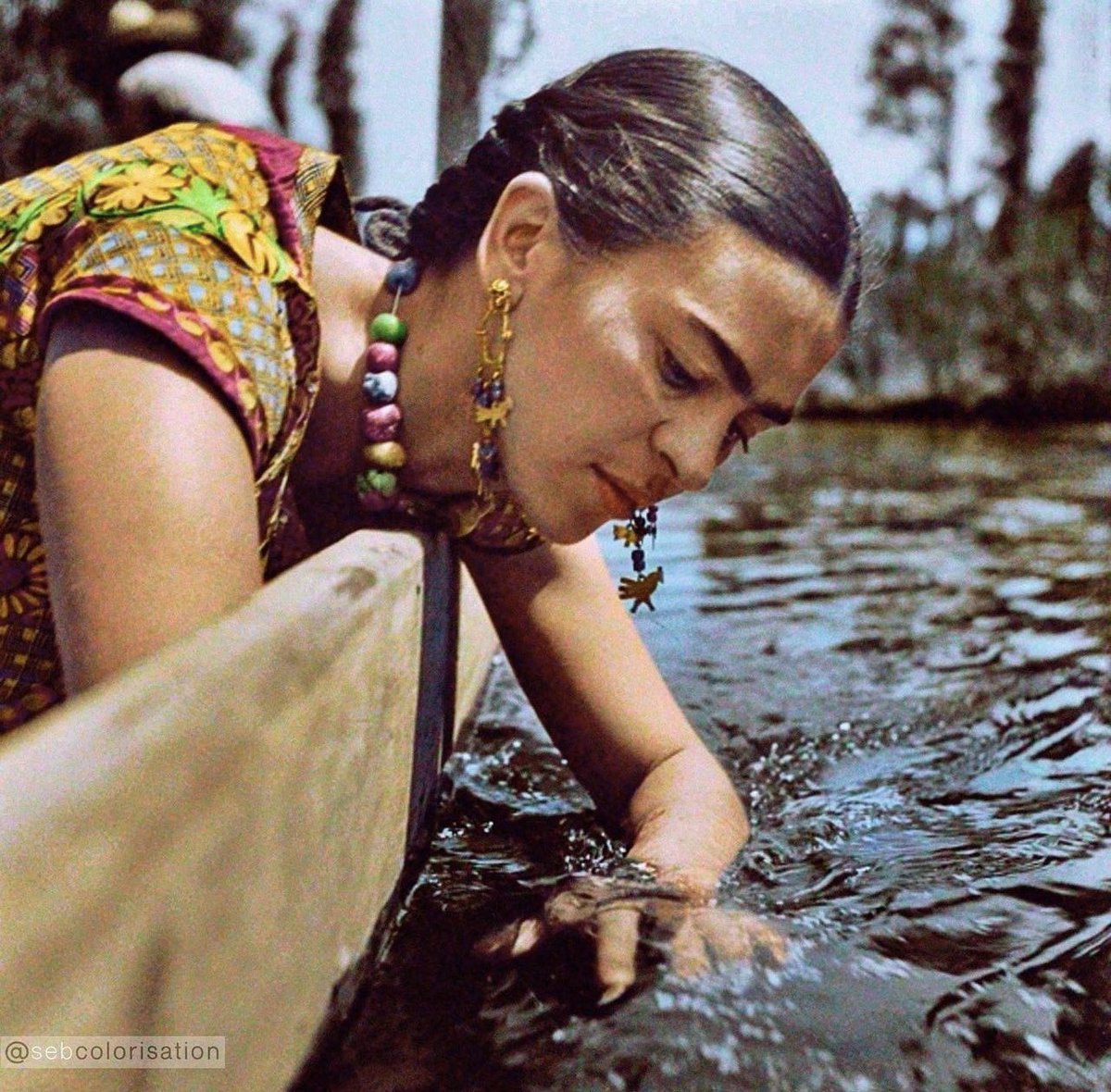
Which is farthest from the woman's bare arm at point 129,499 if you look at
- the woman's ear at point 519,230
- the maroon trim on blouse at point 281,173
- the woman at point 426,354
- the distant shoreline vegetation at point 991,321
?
the distant shoreline vegetation at point 991,321

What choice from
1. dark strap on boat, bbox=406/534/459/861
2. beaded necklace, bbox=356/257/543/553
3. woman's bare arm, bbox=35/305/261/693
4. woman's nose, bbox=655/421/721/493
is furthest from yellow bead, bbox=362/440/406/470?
woman's bare arm, bbox=35/305/261/693

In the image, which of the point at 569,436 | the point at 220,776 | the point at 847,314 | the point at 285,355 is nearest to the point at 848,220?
the point at 847,314

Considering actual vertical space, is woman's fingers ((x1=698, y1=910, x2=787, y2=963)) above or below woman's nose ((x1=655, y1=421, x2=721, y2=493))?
below

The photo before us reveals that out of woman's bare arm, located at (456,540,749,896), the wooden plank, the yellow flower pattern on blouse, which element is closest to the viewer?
the wooden plank

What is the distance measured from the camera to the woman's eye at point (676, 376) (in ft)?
5.04

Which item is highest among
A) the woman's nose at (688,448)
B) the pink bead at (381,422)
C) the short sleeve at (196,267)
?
the short sleeve at (196,267)

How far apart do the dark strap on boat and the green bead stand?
9.9 inches

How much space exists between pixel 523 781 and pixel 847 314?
111 cm

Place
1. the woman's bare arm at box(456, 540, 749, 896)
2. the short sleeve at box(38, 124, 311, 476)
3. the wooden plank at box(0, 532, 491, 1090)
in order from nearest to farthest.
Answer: the wooden plank at box(0, 532, 491, 1090) < the short sleeve at box(38, 124, 311, 476) < the woman's bare arm at box(456, 540, 749, 896)

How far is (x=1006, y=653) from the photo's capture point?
11.4 ft

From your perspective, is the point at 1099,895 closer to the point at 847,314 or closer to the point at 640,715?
the point at 640,715

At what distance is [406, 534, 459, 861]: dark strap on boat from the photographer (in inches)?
67.7

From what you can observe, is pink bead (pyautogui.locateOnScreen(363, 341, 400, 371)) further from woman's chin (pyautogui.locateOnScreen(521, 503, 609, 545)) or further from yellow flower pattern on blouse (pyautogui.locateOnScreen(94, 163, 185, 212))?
yellow flower pattern on blouse (pyautogui.locateOnScreen(94, 163, 185, 212))

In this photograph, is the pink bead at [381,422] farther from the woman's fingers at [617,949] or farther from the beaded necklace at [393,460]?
the woman's fingers at [617,949]
